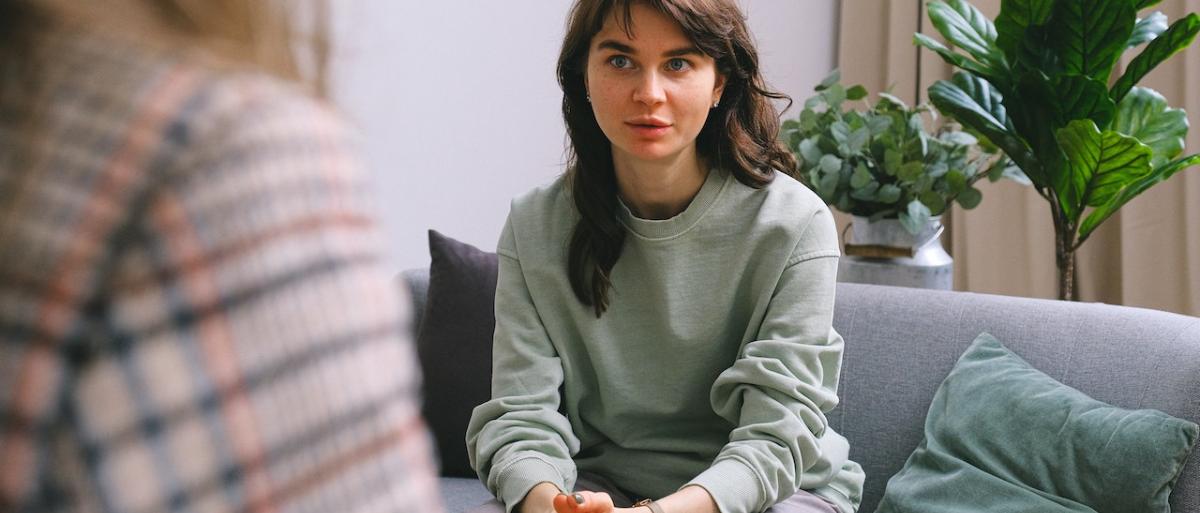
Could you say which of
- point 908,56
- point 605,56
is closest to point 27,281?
point 605,56

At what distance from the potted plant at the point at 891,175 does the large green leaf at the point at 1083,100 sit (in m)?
0.23

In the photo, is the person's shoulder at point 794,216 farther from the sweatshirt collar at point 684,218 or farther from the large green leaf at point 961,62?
the large green leaf at point 961,62

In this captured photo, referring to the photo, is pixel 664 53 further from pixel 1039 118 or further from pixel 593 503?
pixel 1039 118

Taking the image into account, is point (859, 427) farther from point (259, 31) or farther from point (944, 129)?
point (259, 31)

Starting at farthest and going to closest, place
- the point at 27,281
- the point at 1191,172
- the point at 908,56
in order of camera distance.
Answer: the point at 908,56 → the point at 1191,172 → the point at 27,281

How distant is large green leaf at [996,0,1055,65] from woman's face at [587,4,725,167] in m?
0.73

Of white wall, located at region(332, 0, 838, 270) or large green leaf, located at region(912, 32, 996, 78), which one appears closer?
large green leaf, located at region(912, 32, 996, 78)

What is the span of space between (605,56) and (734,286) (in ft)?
1.21

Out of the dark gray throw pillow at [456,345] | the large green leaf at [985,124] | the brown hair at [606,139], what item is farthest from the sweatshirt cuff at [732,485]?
the large green leaf at [985,124]

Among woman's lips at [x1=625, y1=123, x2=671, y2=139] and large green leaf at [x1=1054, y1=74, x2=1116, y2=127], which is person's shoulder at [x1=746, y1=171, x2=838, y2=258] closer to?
woman's lips at [x1=625, y1=123, x2=671, y2=139]

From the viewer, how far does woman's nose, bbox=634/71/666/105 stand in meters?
1.56

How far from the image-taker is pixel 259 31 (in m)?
0.38

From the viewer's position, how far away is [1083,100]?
201cm

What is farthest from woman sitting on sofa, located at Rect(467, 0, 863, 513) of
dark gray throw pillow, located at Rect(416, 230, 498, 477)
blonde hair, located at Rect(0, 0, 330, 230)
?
blonde hair, located at Rect(0, 0, 330, 230)
